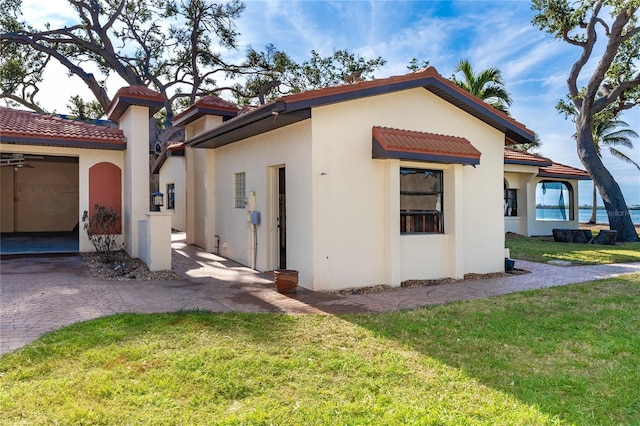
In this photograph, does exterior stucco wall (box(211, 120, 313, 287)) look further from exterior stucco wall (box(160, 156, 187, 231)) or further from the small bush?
exterior stucco wall (box(160, 156, 187, 231))

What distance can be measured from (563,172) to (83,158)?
2268 cm

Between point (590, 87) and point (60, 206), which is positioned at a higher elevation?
point (590, 87)

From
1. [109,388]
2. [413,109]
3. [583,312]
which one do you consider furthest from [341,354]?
[413,109]

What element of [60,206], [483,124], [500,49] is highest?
[500,49]

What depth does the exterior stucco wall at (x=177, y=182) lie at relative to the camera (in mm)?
19828

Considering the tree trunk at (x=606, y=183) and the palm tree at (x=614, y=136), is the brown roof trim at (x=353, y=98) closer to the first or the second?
the tree trunk at (x=606, y=183)

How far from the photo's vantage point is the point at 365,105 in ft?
29.9

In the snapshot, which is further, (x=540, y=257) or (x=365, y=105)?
(x=540, y=257)

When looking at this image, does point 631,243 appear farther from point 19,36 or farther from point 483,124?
point 19,36

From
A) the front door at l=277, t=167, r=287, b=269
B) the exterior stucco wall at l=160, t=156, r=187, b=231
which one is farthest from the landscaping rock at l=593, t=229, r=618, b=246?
the exterior stucco wall at l=160, t=156, r=187, b=231

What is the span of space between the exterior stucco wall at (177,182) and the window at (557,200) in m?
19.0

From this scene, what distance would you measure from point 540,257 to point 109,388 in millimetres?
13824

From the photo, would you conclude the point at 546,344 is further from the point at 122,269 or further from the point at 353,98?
the point at 122,269

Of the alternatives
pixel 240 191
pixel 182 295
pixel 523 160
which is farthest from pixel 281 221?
pixel 523 160
